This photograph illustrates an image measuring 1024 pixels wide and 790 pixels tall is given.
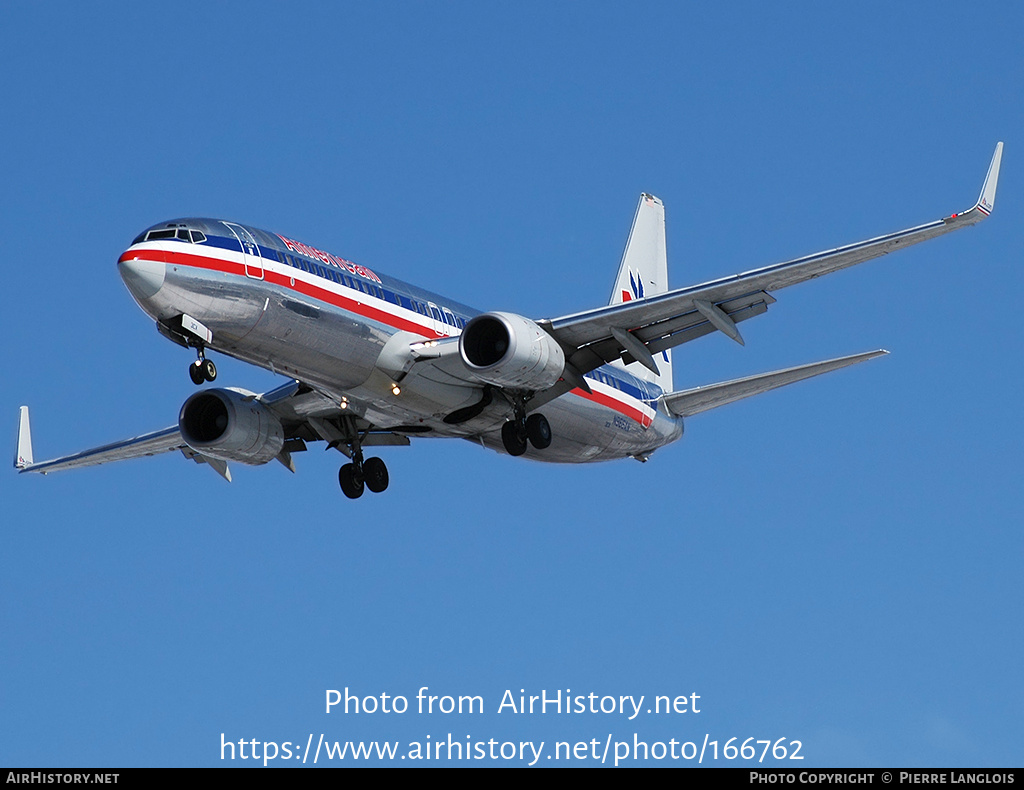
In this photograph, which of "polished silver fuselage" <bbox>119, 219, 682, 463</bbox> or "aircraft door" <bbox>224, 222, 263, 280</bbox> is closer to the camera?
"polished silver fuselage" <bbox>119, 219, 682, 463</bbox>

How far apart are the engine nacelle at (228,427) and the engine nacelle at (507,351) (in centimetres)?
664

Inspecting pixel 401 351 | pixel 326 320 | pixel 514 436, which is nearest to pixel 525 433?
pixel 514 436

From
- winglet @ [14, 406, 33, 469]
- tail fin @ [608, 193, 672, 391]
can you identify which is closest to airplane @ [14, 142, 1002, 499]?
winglet @ [14, 406, 33, 469]

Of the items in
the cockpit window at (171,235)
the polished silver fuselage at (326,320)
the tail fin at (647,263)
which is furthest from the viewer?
the tail fin at (647,263)

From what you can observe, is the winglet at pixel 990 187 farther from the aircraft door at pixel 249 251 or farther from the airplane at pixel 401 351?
the aircraft door at pixel 249 251

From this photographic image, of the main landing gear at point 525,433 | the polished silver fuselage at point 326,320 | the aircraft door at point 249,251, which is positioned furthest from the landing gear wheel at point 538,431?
the aircraft door at point 249,251

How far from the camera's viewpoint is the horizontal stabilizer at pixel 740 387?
37812mm

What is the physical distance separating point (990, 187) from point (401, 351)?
44.4 ft

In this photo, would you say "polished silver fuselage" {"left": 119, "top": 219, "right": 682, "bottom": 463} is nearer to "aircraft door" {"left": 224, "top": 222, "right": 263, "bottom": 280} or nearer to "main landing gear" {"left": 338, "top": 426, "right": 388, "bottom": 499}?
"aircraft door" {"left": 224, "top": 222, "right": 263, "bottom": 280}

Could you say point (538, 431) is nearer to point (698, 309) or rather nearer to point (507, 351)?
point (507, 351)

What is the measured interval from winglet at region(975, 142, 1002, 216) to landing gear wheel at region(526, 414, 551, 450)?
11141mm

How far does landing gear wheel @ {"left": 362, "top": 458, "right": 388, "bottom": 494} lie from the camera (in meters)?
41.7
